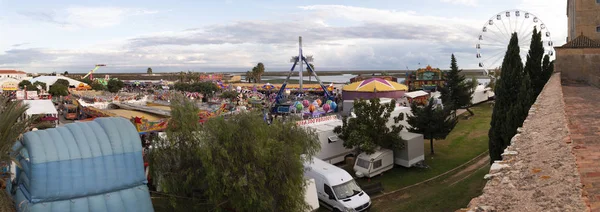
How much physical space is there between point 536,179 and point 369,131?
15.6 meters

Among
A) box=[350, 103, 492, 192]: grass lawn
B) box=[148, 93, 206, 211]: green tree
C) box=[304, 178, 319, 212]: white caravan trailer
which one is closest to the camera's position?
box=[148, 93, 206, 211]: green tree

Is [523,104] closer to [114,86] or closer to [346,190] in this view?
[346,190]

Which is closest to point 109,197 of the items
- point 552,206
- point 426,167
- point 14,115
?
point 14,115

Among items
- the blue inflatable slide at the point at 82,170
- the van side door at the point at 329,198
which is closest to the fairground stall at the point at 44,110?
the blue inflatable slide at the point at 82,170

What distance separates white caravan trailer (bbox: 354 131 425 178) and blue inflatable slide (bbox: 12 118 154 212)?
10699 mm

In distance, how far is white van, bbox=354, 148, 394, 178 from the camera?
19797mm

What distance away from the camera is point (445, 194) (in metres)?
17.3

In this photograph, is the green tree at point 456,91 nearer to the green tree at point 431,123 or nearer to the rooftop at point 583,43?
the rooftop at point 583,43

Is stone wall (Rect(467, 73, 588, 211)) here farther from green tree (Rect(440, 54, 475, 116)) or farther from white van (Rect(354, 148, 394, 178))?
green tree (Rect(440, 54, 475, 116))

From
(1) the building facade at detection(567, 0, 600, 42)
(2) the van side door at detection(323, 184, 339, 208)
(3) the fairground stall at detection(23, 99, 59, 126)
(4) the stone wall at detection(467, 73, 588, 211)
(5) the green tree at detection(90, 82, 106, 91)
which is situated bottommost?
(2) the van side door at detection(323, 184, 339, 208)

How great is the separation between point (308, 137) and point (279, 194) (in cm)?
286

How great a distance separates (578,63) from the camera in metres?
29.5

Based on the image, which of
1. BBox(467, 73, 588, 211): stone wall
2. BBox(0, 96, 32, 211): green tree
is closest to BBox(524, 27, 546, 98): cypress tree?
BBox(467, 73, 588, 211): stone wall

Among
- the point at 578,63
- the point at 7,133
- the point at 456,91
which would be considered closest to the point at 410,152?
the point at 7,133
